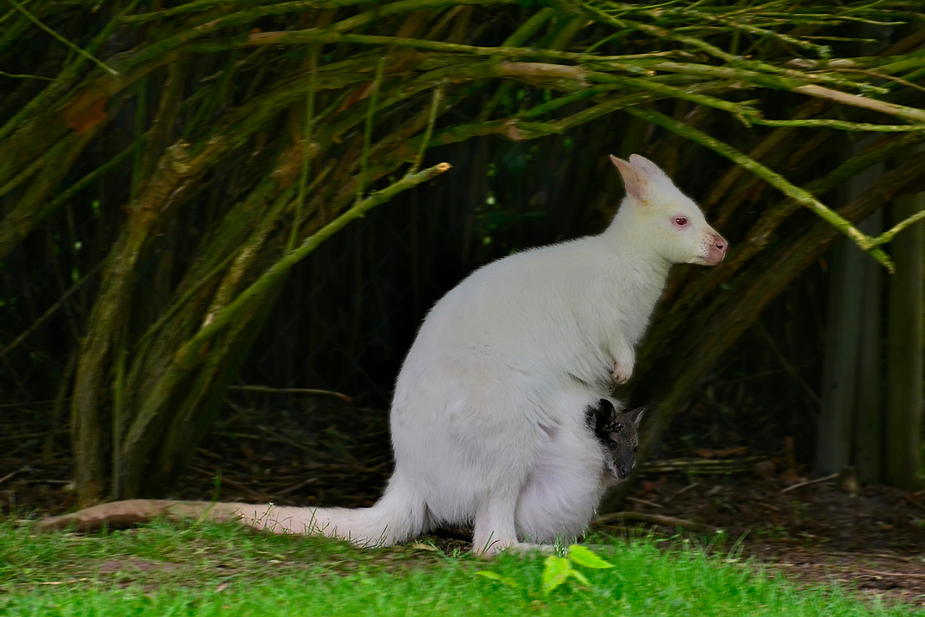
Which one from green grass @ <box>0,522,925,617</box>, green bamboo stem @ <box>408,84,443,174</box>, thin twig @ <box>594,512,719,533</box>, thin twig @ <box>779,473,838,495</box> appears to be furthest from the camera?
thin twig @ <box>779,473,838,495</box>

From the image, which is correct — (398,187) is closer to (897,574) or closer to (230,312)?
(230,312)

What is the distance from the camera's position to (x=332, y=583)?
2.81 m

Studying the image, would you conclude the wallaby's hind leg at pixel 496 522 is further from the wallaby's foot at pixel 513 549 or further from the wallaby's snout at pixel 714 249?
the wallaby's snout at pixel 714 249

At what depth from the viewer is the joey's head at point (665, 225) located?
11.8 ft

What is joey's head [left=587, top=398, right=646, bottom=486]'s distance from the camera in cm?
370

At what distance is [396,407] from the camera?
350 centimetres

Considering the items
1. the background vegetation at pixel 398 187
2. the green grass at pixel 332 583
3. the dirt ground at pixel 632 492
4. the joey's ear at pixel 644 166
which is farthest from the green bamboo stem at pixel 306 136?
the dirt ground at pixel 632 492

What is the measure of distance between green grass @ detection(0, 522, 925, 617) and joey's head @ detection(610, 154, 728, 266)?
3.49ft

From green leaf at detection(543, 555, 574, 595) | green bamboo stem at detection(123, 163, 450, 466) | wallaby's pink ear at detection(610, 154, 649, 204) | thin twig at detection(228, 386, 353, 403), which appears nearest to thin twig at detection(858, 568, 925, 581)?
green leaf at detection(543, 555, 574, 595)

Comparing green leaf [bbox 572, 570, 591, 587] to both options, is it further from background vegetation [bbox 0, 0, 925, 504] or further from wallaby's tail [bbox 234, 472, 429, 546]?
background vegetation [bbox 0, 0, 925, 504]

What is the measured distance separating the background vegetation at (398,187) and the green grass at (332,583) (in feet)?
2.56

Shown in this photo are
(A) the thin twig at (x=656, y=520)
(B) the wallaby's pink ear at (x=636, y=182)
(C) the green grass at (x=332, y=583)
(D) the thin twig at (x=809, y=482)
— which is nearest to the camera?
(C) the green grass at (x=332, y=583)

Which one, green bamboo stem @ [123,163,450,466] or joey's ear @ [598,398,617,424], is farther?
joey's ear @ [598,398,617,424]

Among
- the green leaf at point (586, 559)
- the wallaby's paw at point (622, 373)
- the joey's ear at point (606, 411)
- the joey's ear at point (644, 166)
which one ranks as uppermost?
the joey's ear at point (644, 166)
